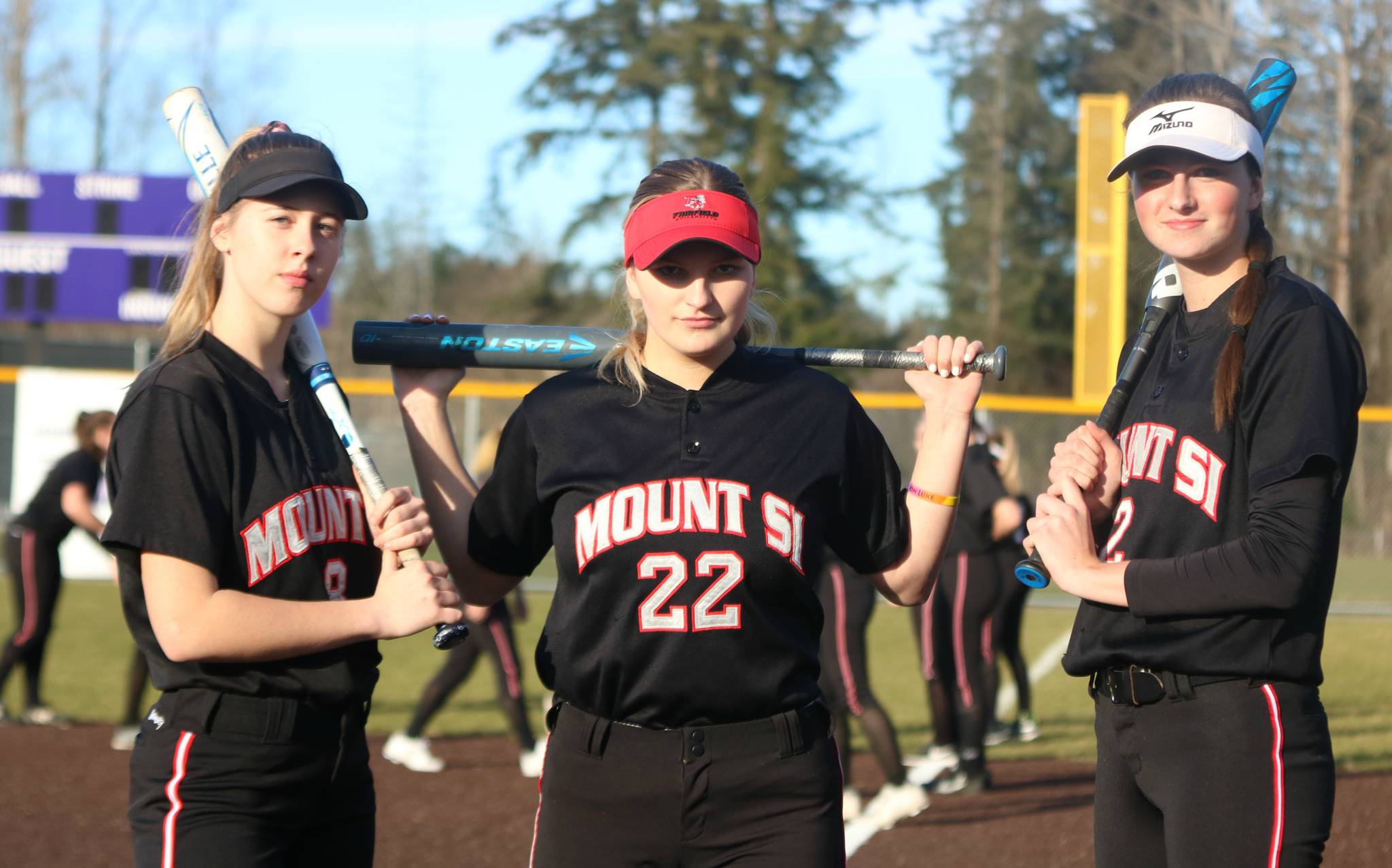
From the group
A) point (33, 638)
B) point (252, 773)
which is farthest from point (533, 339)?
point (33, 638)

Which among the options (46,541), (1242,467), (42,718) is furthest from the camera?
(42,718)

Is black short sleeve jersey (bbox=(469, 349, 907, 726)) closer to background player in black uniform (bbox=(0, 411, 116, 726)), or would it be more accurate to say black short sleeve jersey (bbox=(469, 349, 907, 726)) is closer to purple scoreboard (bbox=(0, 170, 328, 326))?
background player in black uniform (bbox=(0, 411, 116, 726))

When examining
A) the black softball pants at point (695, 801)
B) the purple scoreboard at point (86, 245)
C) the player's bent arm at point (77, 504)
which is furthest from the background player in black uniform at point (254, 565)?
the purple scoreboard at point (86, 245)

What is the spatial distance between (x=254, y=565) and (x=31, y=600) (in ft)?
22.6

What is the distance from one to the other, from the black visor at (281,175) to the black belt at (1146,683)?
1803 mm

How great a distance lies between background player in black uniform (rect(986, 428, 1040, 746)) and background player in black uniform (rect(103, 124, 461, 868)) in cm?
533

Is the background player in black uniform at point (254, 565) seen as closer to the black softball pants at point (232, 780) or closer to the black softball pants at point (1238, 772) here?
the black softball pants at point (232, 780)

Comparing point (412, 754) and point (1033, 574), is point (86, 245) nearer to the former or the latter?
point (412, 754)

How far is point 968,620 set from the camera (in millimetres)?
7816

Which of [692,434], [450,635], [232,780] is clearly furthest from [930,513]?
[232,780]

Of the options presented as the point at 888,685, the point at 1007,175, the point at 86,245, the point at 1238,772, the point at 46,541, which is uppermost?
the point at 1007,175

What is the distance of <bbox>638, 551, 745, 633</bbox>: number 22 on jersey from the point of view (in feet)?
8.95

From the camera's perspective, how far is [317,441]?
300 cm

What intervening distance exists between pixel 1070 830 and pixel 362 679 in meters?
4.79
